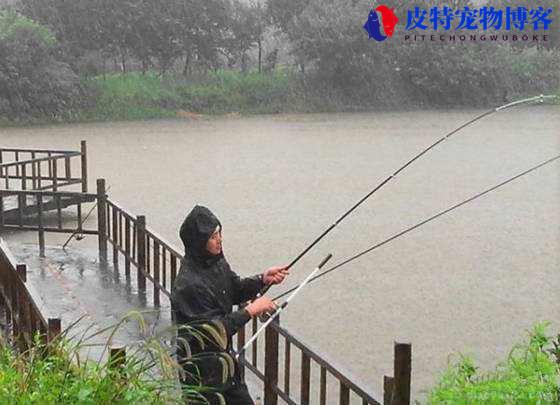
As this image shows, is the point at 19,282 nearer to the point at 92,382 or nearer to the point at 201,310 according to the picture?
the point at 201,310

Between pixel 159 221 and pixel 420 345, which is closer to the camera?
pixel 420 345

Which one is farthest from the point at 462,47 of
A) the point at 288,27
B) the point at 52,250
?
the point at 52,250

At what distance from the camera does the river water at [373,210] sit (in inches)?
242

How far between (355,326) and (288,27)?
19388 mm

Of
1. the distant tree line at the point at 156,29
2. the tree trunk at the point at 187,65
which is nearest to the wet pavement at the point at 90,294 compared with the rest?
the distant tree line at the point at 156,29

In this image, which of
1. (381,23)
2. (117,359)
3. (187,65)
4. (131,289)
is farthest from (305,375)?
(381,23)

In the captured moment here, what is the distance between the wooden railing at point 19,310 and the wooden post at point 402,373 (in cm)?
115

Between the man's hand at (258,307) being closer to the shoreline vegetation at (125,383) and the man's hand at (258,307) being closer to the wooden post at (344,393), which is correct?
the wooden post at (344,393)

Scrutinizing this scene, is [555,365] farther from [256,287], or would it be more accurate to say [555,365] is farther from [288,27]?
[288,27]

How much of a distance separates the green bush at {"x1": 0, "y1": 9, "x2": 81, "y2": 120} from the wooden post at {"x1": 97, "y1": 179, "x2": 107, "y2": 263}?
13779 millimetres

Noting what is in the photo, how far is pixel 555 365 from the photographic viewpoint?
2.72m

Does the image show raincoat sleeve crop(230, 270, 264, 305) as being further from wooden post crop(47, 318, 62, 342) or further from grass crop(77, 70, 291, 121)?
grass crop(77, 70, 291, 121)

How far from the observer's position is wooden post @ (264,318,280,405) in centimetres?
345

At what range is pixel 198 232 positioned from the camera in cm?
296
